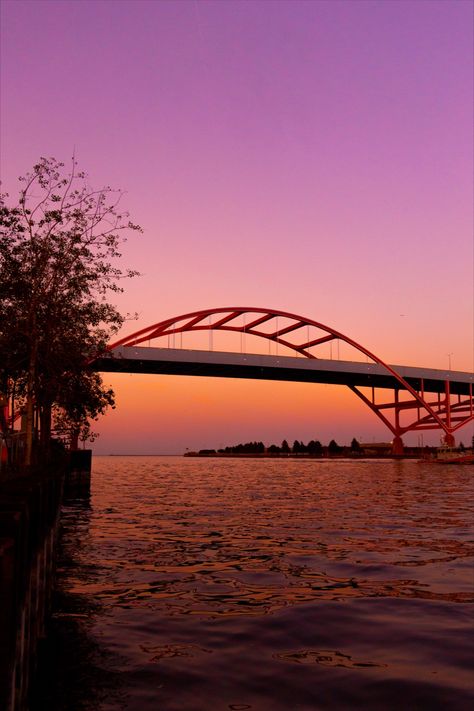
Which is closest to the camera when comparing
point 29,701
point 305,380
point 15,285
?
point 29,701

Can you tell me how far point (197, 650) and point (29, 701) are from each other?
88.9 inches

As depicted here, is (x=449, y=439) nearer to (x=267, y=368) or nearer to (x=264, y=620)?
(x=267, y=368)

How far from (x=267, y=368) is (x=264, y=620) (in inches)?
3160

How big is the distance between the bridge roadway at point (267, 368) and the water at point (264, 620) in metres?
58.1

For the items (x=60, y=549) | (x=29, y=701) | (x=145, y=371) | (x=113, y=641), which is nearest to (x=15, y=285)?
(x=60, y=549)

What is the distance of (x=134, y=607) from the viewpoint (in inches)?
414

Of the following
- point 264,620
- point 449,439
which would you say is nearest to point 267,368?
point 449,439

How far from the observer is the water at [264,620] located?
691 cm

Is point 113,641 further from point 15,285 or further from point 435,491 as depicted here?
point 435,491

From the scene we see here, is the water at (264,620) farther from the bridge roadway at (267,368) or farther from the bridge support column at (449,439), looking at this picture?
the bridge support column at (449,439)

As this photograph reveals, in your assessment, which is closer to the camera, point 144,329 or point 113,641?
point 113,641

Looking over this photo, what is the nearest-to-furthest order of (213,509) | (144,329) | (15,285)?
(15,285), (213,509), (144,329)

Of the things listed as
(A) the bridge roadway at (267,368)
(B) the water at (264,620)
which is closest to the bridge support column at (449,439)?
(A) the bridge roadway at (267,368)

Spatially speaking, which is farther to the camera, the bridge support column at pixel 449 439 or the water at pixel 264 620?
the bridge support column at pixel 449 439
